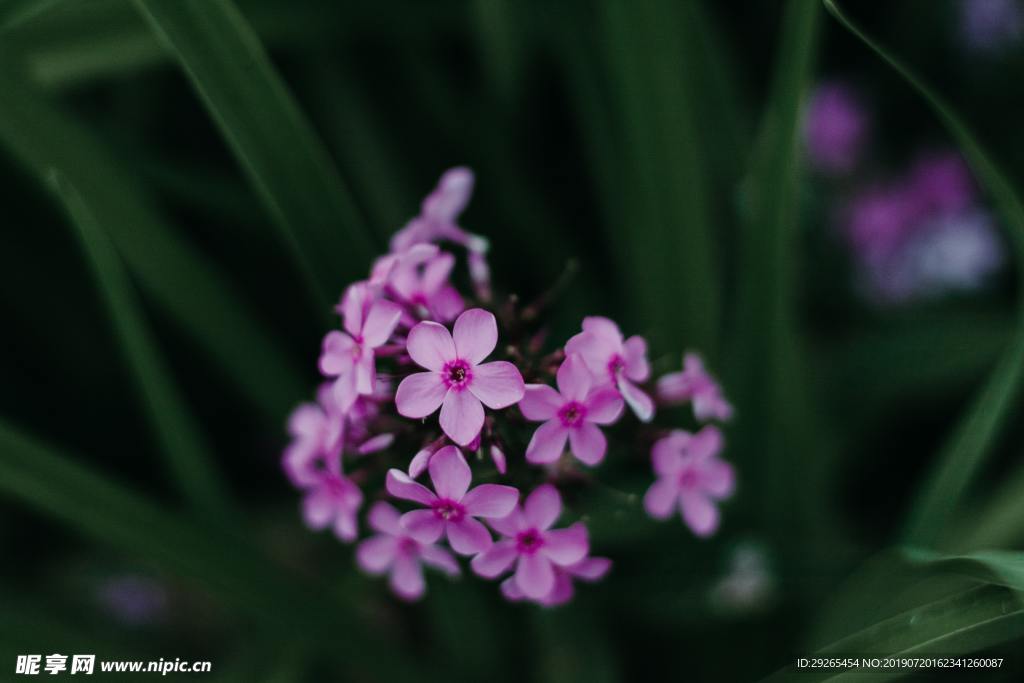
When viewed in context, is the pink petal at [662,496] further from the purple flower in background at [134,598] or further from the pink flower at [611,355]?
Answer: the purple flower in background at [134,598]

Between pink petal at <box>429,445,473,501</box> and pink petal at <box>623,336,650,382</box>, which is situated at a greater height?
pink petal at <box>623,336,650,382</box>

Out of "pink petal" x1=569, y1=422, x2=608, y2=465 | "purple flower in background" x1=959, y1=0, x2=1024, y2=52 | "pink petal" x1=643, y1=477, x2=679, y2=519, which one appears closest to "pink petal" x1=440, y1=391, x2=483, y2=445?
"pink petal" x1=569, y1=422, x2=608, y2=465

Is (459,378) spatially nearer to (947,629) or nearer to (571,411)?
(571,411)

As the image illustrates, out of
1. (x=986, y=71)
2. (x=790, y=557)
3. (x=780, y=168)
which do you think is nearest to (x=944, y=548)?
(x=790, y=557)

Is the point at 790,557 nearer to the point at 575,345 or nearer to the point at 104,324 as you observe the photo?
the point at 575,345

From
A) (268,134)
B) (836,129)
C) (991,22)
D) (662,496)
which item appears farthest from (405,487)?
(991,22)

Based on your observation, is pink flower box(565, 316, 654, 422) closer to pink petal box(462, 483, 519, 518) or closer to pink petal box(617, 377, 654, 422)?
pink petal box(617, 377, 654, 422)
